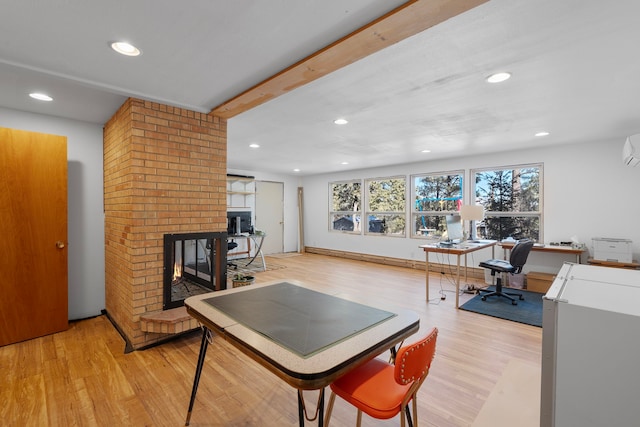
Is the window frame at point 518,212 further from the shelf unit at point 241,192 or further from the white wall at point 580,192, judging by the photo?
the shelf unit at point 241,192

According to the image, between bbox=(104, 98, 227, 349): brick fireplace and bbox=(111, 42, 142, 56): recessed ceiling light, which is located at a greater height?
bbox=(111, 42, 142, 56): recessed ceiling light

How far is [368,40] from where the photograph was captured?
5.30 ft

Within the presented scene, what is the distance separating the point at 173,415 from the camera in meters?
1.80

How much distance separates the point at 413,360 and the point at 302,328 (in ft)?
1.68

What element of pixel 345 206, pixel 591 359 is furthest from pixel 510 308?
pixel 345 206

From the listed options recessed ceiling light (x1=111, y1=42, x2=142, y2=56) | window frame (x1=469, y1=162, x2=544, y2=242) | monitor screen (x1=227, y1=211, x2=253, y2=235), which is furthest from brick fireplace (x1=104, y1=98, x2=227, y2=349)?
window frame (x1=469, y1=162, x2=544, y2=242)

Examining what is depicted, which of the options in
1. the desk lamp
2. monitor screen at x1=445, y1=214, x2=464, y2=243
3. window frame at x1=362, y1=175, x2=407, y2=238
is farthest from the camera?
window frame at x1=362, y1=175, x2=407, y2=238

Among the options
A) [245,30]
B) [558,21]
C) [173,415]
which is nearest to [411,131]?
[558,21]

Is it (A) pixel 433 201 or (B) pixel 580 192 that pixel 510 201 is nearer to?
(B) pixel 580 192

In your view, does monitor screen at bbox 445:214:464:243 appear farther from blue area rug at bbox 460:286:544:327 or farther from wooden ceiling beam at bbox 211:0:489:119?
wooden ceiling beam at bbox 211:0:489:119

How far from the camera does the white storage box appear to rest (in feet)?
12.9

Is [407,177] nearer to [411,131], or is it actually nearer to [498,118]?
[411,131]

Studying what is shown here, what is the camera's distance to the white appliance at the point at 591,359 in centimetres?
73

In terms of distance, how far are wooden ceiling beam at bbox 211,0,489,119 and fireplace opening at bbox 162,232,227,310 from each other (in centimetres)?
155
